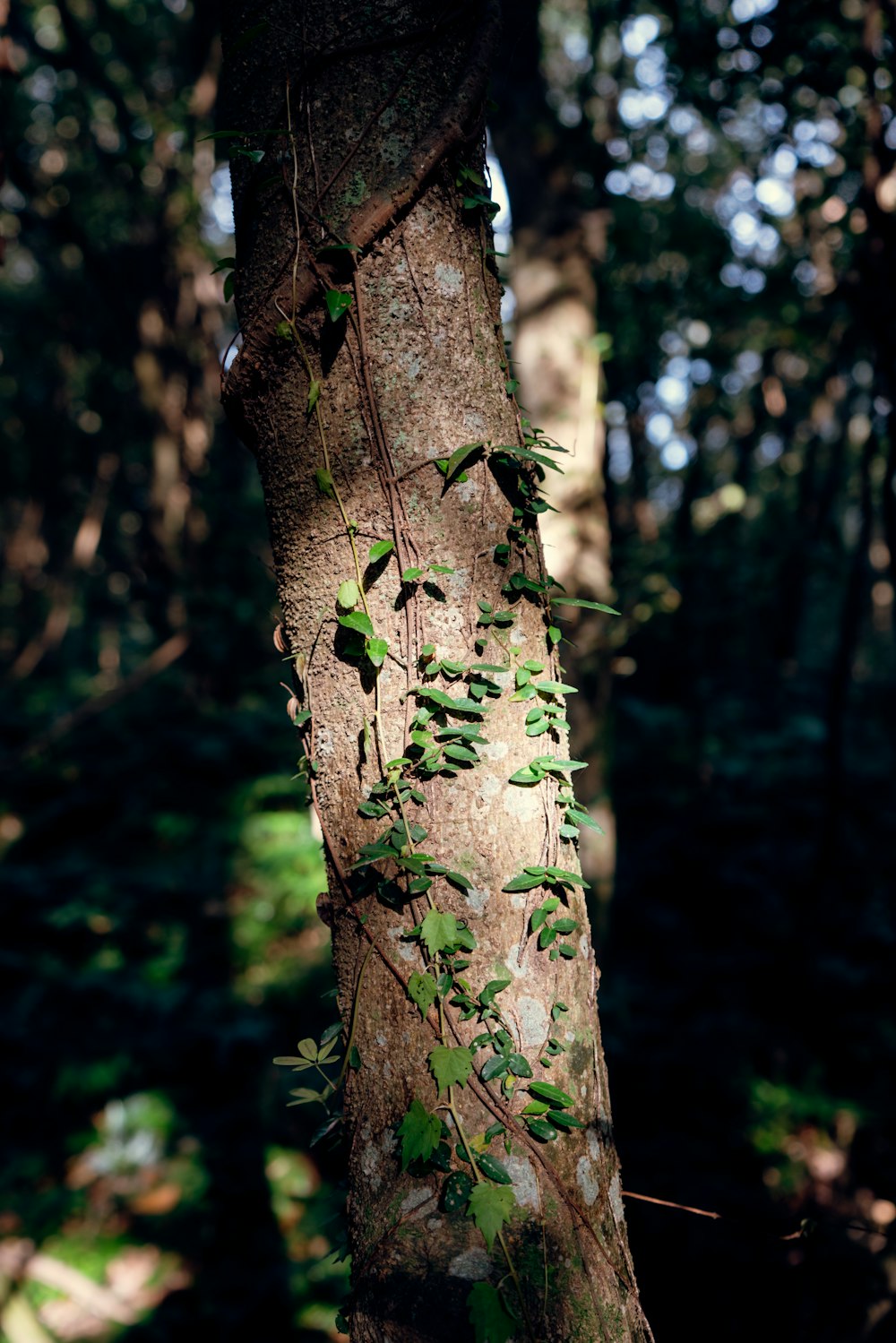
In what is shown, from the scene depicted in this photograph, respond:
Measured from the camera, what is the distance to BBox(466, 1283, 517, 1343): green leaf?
1064 mm

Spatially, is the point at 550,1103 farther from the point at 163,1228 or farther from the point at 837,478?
the point at 837,478

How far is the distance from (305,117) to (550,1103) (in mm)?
1544

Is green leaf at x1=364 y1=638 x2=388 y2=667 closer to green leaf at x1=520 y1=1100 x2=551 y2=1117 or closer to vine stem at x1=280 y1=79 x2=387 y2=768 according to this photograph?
vine stem at x1=280 y1=79 x2=387 y2=768

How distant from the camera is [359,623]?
3.92 feet

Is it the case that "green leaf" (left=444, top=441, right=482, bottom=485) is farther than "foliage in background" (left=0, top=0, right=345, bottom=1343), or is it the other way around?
"foliage in background" (left=0, top=0, right=345, bottom=1343)

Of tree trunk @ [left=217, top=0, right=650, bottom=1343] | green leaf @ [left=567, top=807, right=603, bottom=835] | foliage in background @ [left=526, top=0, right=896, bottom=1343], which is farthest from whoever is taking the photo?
foliage in background @ [left=526, top=0, right=896, bottom=1343]

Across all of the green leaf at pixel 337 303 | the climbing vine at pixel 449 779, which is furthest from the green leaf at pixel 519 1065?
the green leaf at pixel 337 303

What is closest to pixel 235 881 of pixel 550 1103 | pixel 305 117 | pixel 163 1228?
pixel 163 1228

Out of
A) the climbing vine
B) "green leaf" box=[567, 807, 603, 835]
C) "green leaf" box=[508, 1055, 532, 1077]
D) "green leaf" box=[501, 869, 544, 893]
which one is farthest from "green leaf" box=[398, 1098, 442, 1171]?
"green leaf" box=[567, 807, 603, 835]

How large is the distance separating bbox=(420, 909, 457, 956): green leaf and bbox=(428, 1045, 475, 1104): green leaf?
0.14 meters

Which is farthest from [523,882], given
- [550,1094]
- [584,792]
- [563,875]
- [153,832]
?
[153,832]

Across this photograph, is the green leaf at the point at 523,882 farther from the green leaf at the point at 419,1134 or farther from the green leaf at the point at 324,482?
the green leaf at the point at 324,482

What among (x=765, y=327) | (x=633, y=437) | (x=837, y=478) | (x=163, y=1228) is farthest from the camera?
(x=633, y=437)

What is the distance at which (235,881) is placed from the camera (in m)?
5.48
